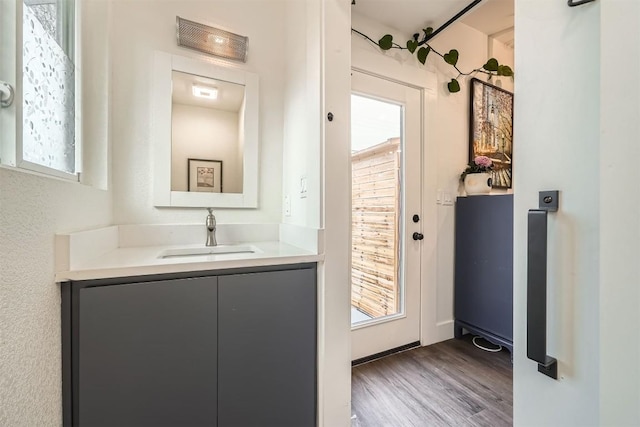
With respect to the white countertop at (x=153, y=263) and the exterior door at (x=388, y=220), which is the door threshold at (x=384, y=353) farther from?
the white countertop at (x=153, y=263)

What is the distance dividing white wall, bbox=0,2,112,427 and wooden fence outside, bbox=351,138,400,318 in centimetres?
156

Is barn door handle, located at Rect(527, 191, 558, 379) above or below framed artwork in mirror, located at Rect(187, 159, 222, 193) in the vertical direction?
below

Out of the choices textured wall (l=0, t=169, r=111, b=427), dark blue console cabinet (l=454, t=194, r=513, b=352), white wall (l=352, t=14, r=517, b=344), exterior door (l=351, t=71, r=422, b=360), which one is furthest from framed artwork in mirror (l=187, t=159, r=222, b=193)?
dark blue console cabinet (l=454, t=194, r=513, b=352)

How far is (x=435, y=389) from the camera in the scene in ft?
5.23

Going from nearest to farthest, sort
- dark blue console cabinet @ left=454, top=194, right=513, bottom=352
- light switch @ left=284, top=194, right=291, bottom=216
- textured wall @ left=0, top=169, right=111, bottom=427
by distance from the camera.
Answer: textured wall @ left=0, top=169, right=111, bottom=427 → light switch @ left=284, top=194, right=291, bottom=216 → dark blue console cabinet @ left=454, top=194, right=513, bottom=352

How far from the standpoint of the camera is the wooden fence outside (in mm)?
1968

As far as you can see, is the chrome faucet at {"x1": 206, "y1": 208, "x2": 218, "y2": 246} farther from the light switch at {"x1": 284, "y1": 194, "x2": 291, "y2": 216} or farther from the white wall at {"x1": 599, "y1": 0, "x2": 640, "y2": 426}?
the white wall at {"x1": 599, "y1": 0, "x2": 640, "y2": 426}

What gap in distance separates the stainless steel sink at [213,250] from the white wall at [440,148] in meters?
1.38

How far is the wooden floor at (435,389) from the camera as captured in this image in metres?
1.38

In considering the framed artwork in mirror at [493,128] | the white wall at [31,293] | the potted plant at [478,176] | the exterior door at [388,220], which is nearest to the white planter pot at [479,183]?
the potted plant at [478,176]

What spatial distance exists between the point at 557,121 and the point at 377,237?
61.0 inches

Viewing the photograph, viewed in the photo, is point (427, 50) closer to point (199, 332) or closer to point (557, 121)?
point (557, 121)

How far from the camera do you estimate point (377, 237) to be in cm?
200

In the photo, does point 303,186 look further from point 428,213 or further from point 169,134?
point 428,213
